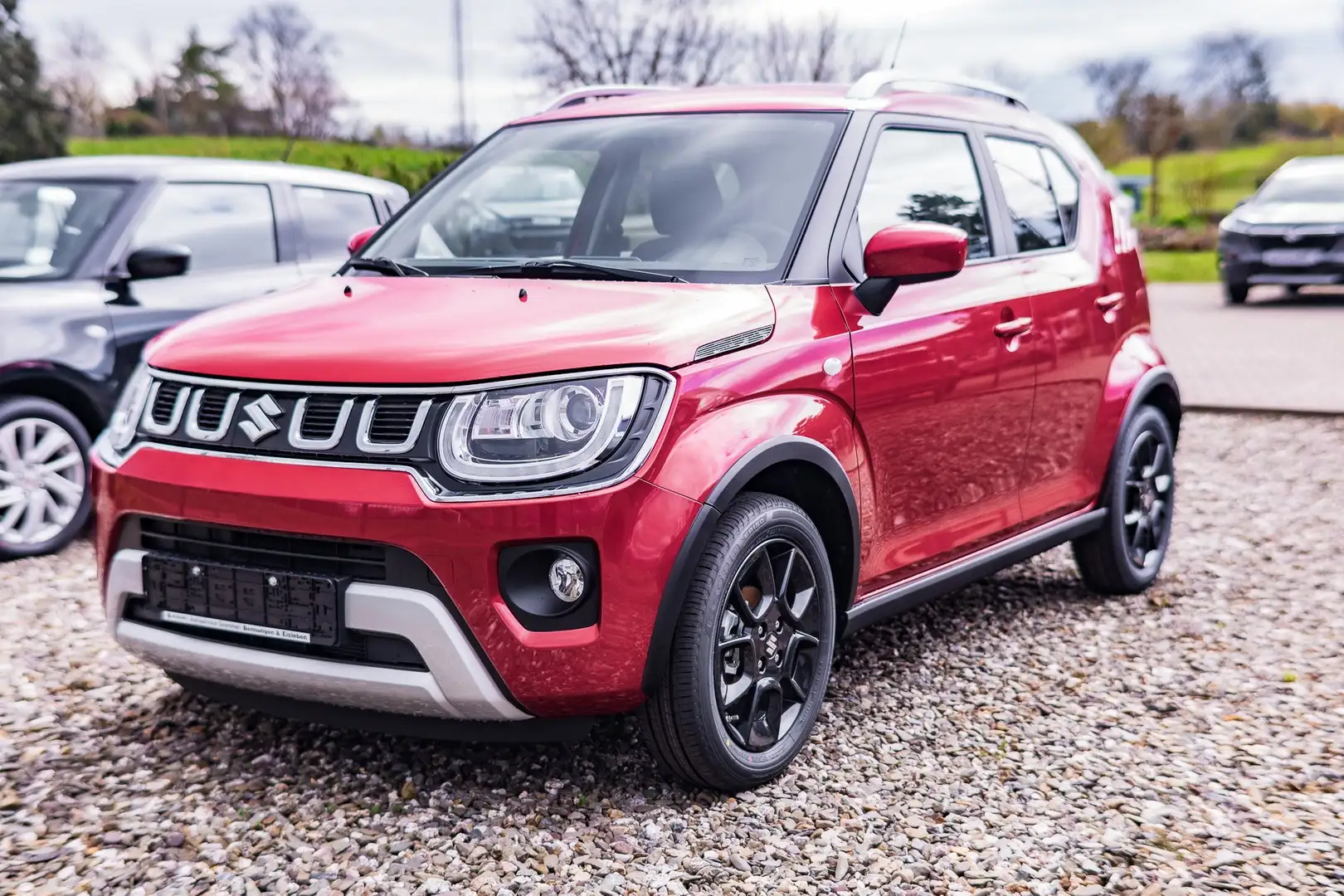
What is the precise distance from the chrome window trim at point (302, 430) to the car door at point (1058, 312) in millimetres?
2427

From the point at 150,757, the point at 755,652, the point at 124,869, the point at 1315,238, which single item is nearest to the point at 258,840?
the point at 124,869

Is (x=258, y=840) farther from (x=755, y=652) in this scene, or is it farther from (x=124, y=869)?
(x=755, y=652)

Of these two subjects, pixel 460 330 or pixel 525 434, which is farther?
pixel 460 330

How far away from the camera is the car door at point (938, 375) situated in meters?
3.90

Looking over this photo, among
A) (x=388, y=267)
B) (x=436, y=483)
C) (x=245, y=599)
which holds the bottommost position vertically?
(x=245, y=599)

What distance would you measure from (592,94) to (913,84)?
1238 millimetres

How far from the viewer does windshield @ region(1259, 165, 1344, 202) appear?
737 inches

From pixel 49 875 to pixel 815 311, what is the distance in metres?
2.31

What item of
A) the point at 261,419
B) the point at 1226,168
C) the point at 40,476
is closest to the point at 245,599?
the point at 261,419

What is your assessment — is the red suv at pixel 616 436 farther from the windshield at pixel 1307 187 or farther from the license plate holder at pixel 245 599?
the windshield at pixel 1307 187

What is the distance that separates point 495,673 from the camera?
310 cm

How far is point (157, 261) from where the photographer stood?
625cm

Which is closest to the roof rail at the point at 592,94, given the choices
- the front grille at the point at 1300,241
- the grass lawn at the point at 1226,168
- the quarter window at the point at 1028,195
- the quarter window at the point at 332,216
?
the quarter window at the point at 1028,195

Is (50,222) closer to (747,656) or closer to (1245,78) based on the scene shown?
(747,656)
